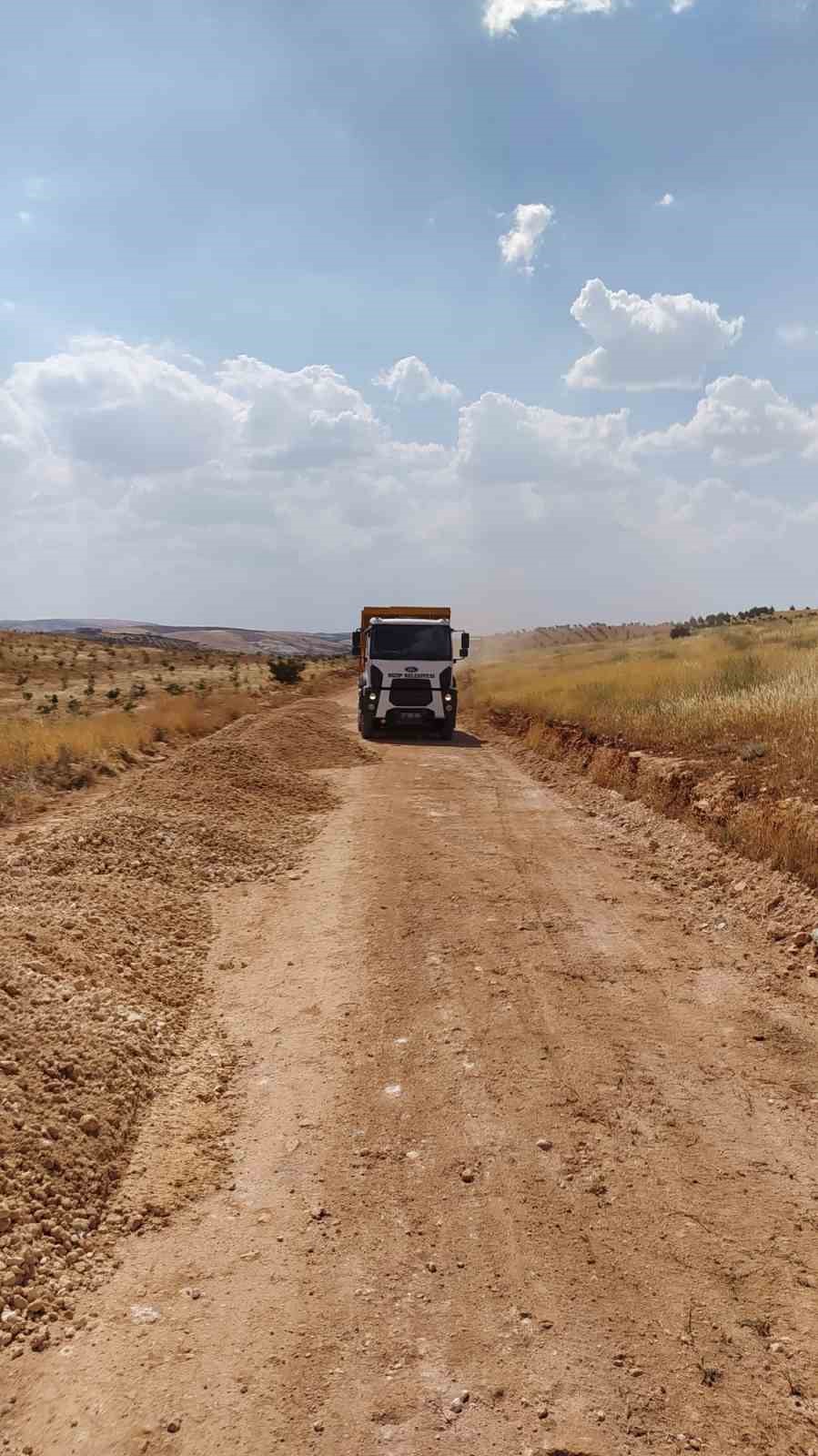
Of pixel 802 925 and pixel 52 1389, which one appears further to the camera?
pixel 802 925

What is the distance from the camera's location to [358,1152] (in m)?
4.27

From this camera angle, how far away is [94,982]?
5.78 metres

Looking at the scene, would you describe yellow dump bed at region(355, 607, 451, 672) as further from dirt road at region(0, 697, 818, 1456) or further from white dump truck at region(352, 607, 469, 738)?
dirt road at region(0, 697, 818, 1456)

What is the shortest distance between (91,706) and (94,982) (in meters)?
25.6

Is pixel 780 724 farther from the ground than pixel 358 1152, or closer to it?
farther from the ground

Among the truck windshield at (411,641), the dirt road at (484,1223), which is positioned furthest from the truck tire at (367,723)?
the dirt road at (484,1223)

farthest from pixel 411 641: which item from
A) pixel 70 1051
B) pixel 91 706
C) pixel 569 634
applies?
pixel 569 634

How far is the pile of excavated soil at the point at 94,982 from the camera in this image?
3.57 metres

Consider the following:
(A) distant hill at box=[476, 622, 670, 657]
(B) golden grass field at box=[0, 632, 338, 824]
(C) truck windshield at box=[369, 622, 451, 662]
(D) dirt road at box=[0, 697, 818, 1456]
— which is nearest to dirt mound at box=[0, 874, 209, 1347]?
(D) dirt road at box=[0, 697, 818, 1456]

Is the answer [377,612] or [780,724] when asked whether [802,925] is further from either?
[377,612]

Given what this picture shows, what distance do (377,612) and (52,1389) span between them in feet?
66.5

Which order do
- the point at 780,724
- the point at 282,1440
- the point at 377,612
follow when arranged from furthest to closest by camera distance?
1. the point at 377,612
2. the point at 780,724
3. the point at 282,1440

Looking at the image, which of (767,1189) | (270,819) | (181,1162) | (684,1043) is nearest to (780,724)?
(270,819)

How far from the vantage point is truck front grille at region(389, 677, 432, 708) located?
19422mm
